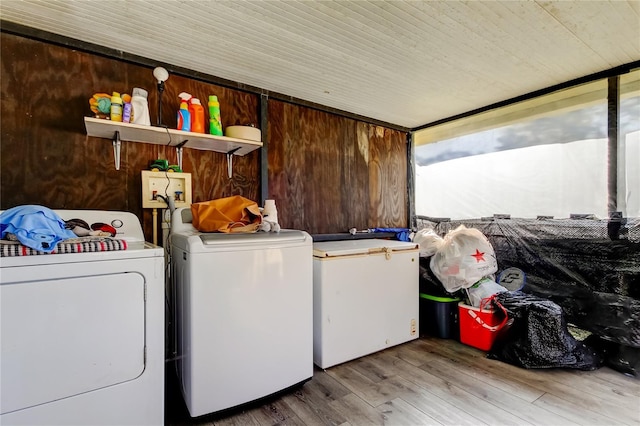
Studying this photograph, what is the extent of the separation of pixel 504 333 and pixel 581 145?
5.40 feet

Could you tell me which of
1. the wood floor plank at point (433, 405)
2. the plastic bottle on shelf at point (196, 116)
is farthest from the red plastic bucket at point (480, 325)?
the plastic bottle on shelf at point (196, 116)

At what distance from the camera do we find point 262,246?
5.25 feet

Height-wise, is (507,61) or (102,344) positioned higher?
(507,61)

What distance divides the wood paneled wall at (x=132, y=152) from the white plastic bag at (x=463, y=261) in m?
0.92

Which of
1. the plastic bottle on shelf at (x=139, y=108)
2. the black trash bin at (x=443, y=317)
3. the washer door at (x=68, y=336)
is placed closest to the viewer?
the washer door at (x=68, y=336)

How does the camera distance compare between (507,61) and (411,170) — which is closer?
(507,61)

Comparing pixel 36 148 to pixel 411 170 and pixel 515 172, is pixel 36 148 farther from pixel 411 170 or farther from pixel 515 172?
pixel 515 172

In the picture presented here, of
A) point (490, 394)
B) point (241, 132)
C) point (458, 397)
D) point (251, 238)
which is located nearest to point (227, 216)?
point (251, 238)

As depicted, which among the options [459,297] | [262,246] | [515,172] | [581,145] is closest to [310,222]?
[262,246]

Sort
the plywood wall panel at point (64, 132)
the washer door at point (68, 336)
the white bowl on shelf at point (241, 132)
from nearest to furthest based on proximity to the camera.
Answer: the washer door at point (68, 336) < the plywood wall panel at point (64, 132) < the white bowl on shelf at point (241, 132)

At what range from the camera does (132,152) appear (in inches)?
77.5

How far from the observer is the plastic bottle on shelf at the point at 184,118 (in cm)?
192

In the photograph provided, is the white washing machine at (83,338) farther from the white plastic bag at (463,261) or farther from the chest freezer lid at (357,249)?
the white plastic bag at (463,261)

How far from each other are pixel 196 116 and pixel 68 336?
4.63ft
